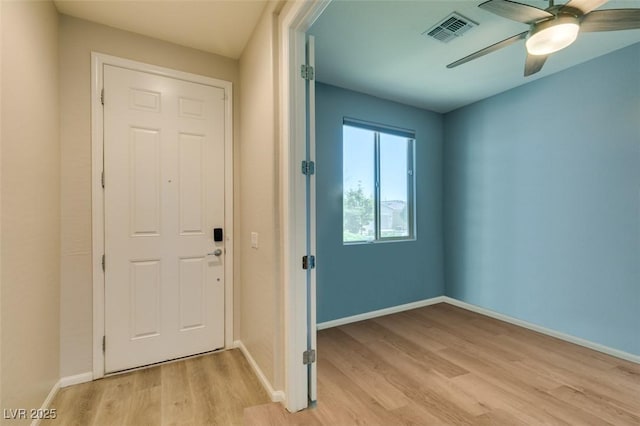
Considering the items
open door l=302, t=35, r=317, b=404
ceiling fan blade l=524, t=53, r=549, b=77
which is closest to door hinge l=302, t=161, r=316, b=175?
open door l=302, t=35, r=317, b=404

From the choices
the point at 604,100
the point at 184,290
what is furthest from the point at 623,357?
the point at 184,290

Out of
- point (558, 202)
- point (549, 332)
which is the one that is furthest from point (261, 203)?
point (549, 332)

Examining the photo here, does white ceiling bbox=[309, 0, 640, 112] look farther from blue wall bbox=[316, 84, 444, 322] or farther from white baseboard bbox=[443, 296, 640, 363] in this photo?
white baseboard bbox=[443, 296, 640, 363]

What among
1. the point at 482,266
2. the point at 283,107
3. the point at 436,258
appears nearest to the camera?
the point at 283,107

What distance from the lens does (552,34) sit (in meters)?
1.64

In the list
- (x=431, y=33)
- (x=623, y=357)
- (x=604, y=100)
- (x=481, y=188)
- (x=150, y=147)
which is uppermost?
(x=431, y=33)

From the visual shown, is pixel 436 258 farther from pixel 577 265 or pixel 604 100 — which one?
pixel 604 100

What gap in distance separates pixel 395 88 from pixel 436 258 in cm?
234

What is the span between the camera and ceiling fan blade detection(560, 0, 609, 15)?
1463 millimetres

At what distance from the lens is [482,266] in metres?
3.59

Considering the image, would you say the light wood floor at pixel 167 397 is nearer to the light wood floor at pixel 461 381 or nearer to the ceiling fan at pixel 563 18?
the light wood floor at pixel 461 381

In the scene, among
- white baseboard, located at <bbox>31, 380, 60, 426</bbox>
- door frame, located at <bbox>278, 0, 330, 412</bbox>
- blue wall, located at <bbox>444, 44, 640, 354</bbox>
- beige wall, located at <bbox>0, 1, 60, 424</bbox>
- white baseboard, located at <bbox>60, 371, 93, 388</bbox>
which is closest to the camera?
beige wall, located at <bbox>0, 1, 60, 424</bbox>

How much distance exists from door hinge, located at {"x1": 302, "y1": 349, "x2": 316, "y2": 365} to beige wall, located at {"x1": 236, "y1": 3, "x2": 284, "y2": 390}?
0.55 ft

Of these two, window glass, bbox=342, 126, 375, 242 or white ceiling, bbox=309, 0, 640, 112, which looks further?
window glass, bbox=342, 126, 375, 242
